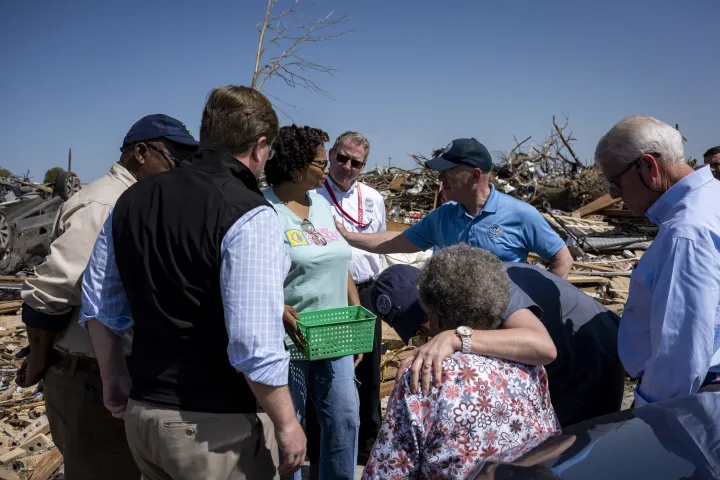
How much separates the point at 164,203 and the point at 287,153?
1.62m

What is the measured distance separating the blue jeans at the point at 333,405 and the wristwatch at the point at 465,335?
61.9 inches

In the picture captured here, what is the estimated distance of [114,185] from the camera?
3.02 meters

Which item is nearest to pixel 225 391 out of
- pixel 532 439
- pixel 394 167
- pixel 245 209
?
pixel 245 209

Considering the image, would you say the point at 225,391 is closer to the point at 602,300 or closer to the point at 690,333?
the point at 690,333

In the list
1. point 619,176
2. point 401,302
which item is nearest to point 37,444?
point 401,302

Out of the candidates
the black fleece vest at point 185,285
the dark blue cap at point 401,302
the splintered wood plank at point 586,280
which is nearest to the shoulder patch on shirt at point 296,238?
the dark blue cap at point 401,302

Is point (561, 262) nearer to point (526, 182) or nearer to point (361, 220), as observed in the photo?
point (361, 220)

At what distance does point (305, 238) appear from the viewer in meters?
3.61

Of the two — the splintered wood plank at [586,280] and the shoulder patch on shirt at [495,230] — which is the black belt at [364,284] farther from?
the splintered wood plank at [586,280]

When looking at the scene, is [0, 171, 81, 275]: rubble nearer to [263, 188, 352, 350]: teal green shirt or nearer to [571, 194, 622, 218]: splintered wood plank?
[263, 188, 352, 350]: teal green shirt

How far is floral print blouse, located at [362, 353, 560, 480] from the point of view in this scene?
1.94 meters

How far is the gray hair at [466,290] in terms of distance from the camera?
217 centimetres

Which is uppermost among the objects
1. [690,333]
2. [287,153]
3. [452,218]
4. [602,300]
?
[287,153]

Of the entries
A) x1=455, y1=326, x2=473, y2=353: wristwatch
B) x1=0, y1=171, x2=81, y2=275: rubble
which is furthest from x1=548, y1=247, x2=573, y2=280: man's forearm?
x1=0, y1=171, x2=81, y2=275: rubble
